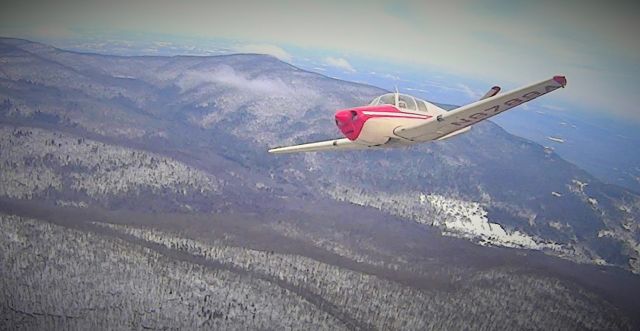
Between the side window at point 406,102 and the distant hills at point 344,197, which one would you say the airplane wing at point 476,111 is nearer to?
the side window at point 406,102

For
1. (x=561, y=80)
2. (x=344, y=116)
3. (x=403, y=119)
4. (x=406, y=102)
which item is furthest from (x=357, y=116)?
(x=561, y=80)

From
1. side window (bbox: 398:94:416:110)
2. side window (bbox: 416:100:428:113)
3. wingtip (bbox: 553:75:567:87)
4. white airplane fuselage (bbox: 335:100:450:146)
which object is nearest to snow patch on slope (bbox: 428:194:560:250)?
side window (bbox: 416:100:428:113)

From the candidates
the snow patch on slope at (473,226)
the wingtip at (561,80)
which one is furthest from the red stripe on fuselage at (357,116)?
the snow patch on slope at (473,226)

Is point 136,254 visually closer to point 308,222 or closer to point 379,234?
point 308,222

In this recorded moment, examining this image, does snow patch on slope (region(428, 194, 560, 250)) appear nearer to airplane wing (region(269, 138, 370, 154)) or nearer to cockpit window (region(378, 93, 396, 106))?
airplane wing (region(269, 138, 370, 154))

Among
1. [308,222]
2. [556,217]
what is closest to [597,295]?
[556,217]

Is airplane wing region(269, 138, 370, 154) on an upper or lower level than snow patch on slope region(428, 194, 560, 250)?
upper

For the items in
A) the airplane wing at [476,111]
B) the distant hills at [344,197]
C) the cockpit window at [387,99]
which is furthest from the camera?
the distant hills at [344,197]

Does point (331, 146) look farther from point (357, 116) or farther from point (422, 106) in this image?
point (422, 106)
